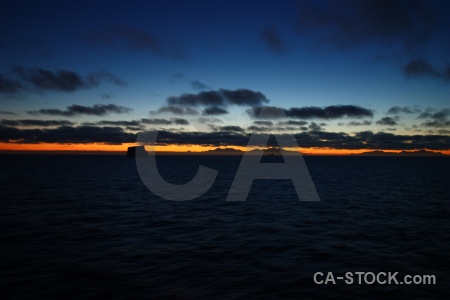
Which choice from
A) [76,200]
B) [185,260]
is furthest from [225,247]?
[76,200]

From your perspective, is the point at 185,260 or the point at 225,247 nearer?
the point at 185,260

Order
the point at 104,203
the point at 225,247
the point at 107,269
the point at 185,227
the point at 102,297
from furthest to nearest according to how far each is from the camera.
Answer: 1. the point at 104,203
2. the point at 185,227
3. the point at 225,247
4. the point at 107,269
5. the point at 102,297

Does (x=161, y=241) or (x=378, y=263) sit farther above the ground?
(x=378, y=263)

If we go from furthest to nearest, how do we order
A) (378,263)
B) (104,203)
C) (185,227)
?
(104,203), (185,227), (378,263)

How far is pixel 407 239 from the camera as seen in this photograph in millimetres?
19344

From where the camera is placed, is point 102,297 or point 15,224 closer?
point 102,297

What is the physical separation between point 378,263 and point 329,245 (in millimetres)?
3298

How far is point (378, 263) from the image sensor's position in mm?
15062

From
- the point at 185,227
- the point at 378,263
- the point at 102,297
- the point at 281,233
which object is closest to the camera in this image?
the point at 102,297

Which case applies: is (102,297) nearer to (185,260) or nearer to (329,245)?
(185,260)

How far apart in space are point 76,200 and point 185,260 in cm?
2637

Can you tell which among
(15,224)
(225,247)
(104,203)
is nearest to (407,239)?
(225,247)

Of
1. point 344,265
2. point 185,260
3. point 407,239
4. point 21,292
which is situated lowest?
point 21,292

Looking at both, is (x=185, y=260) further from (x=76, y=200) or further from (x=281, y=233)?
(x=76, y=200)
